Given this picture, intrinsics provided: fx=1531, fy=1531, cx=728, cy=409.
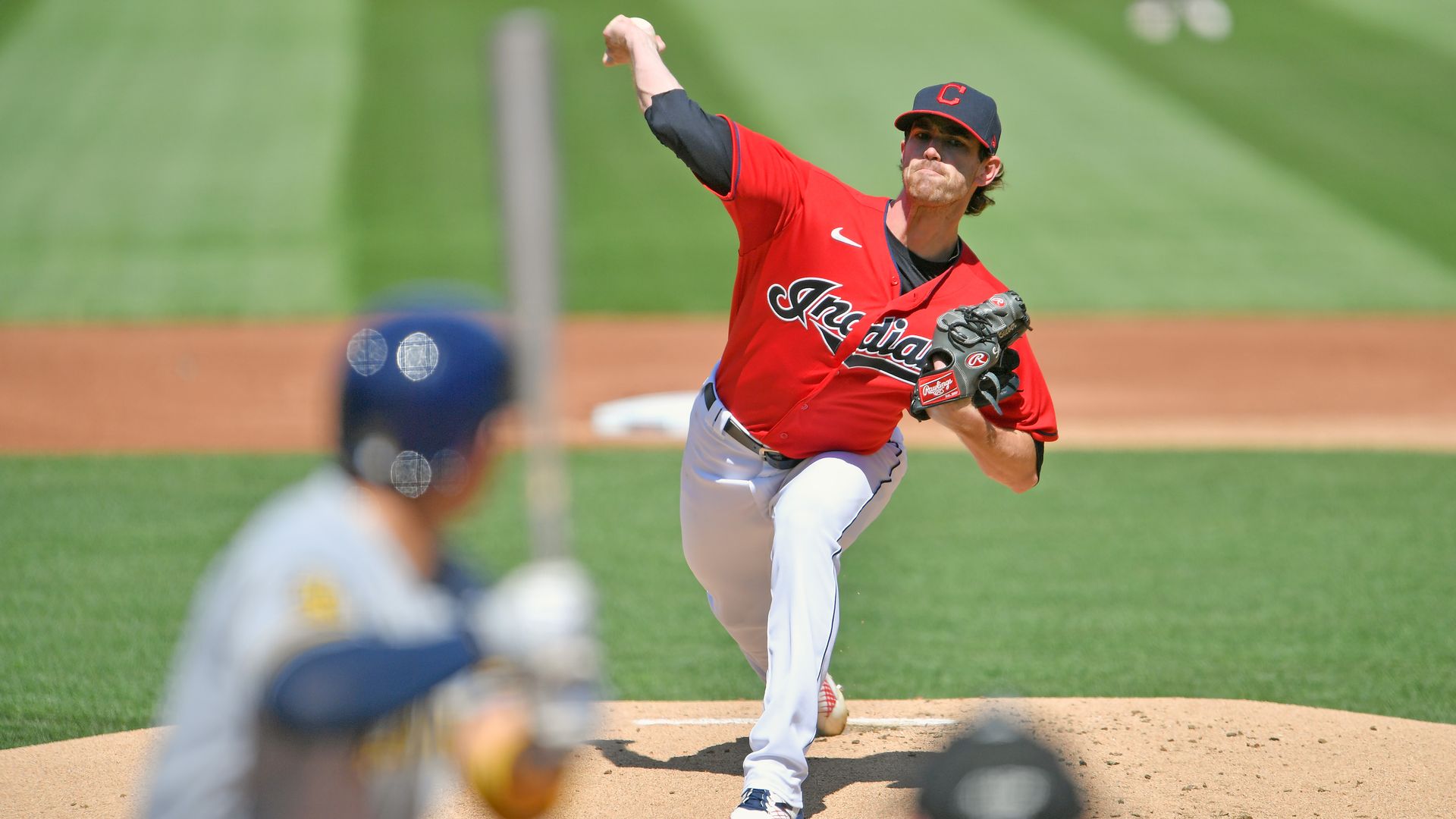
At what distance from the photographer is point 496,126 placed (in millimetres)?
2277

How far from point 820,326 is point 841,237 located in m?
0.33

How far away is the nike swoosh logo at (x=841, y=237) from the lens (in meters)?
5.09

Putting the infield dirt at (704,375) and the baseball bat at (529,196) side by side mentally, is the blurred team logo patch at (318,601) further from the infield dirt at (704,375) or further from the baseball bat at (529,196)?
the infield dirt at (704,375)

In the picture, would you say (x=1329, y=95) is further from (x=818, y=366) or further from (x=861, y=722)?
(x=818, y=366)

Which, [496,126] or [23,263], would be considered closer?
[496,126]

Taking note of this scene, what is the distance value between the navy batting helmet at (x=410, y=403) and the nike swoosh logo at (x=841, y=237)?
9.58 ft

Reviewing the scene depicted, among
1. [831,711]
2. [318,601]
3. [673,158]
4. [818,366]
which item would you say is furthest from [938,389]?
[673,158]

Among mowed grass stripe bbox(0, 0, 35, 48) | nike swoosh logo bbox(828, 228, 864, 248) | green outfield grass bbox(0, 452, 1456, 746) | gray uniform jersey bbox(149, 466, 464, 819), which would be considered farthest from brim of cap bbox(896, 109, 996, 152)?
mowed grass stripe bbox(0, 0, 35, 48)

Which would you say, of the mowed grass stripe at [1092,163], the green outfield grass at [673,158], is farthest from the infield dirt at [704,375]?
the mowed grass stripe at [1092,163]

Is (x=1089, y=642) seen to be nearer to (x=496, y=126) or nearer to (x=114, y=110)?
(x=496, y=126)

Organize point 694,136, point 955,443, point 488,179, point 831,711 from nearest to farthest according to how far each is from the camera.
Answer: point 694,136 < point 831,711 < point 955,443 < point 488,179

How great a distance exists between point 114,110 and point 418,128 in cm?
477

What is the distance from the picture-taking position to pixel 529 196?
226 centimetres

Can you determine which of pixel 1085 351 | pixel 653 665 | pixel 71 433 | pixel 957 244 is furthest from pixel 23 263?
pixel 957 244
